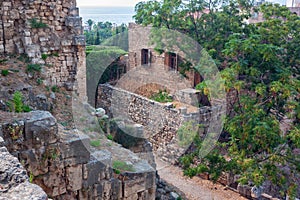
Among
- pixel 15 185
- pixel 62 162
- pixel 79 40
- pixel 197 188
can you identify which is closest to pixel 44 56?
pixel 79 40

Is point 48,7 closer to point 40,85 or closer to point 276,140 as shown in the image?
point 40,85

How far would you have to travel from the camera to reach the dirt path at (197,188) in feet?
37.0

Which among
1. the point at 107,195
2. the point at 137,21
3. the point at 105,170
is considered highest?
the point at 137,21

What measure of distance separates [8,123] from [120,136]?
380 centimetres

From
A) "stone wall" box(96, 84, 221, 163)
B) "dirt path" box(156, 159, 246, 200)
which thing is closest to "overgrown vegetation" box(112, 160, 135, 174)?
"dirt path" box(156, 159, 246, 200)

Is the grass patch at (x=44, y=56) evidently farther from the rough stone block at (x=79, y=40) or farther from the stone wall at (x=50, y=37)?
the rough stone block at (x=79, y=40)

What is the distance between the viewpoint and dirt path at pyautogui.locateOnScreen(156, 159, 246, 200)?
1129cm

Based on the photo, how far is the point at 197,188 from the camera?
11.8 m

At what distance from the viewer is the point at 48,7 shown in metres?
7.89

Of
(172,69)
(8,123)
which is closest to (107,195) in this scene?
(8,123)

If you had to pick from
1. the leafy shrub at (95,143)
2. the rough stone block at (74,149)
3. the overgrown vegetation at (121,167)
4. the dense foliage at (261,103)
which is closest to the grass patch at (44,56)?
the leafy shrub at (95,143)

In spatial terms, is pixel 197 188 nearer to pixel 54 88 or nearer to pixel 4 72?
pixel 54 88

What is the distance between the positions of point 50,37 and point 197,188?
6.83 m

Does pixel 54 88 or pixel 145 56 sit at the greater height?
pixel 54 88
